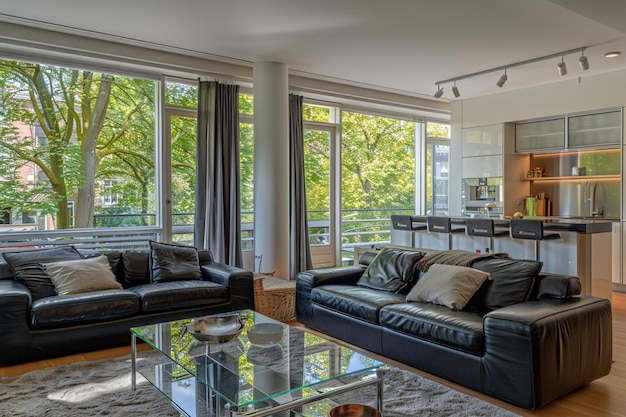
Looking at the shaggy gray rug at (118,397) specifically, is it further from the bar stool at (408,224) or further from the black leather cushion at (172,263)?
the bar stool at (408,224)

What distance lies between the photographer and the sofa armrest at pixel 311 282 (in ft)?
13.9

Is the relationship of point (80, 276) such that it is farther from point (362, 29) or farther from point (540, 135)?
point (540, 135)

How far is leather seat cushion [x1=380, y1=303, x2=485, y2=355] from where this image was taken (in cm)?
281

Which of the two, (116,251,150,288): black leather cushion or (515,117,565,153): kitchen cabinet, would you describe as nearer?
(116,251,150,288): black leather cushion

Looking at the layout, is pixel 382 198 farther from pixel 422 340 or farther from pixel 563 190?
pixel 422 340

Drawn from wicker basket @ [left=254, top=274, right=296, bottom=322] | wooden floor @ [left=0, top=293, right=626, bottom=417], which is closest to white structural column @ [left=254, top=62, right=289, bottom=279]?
wicker basket @ [left=254, top=274, right=296, bottom=322]

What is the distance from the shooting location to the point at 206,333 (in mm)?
2832

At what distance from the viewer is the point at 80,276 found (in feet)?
12.9

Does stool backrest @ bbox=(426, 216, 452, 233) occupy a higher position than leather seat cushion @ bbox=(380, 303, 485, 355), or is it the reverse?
stool backrest @ bbox=(426, 216, 452, 233)

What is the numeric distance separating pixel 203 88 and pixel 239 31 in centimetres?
127

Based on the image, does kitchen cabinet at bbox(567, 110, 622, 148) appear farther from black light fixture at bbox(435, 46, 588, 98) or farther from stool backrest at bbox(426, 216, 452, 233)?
stool backrest at bbox(426, 216, 452, 233)

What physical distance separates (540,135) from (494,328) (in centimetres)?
520

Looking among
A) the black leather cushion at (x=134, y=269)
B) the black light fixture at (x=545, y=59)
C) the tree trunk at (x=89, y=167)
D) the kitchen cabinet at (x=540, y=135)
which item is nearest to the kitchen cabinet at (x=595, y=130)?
the kitchen cabinet at (x=540, y=135)

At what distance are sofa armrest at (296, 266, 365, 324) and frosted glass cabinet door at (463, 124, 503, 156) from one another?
13.5 ft
